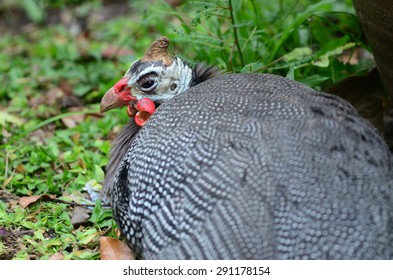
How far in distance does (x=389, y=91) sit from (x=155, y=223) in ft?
5.78

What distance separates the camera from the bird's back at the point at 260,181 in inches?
115

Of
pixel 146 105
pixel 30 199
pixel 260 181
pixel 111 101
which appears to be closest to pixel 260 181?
pixel 260 181

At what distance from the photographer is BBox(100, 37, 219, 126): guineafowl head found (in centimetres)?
396

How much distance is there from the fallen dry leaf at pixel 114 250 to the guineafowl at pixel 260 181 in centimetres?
16

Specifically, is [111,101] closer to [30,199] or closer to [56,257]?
[30,199]

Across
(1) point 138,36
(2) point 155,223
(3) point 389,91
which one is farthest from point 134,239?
(1) point 138,36

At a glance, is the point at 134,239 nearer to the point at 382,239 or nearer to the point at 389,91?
the point at 382,239

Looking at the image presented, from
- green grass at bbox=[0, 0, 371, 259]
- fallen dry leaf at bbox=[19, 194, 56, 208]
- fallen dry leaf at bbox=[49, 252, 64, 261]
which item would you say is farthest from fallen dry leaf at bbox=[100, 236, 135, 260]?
fallen dry leaf at bbox=[19, 194, 56, 208]

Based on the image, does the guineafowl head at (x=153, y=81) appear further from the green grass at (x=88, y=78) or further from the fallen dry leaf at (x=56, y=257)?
the fallen dry leaf at (x=56, y=257)

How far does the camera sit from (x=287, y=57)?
4.66 m

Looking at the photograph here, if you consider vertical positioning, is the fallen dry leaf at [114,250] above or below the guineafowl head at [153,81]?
below

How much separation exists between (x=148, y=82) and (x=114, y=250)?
95cm

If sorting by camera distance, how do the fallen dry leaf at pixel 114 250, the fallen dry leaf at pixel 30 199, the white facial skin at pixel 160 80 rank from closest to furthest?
the fallen dry leaf at pixel 114 250 → the white facial skin at pixel 160 80 → the fallen dry leaf at pixel 30 199

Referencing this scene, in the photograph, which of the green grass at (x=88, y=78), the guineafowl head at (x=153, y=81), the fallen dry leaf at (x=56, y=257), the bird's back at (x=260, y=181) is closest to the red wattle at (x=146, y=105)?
the guineafowl head at (x=153, y=81)
